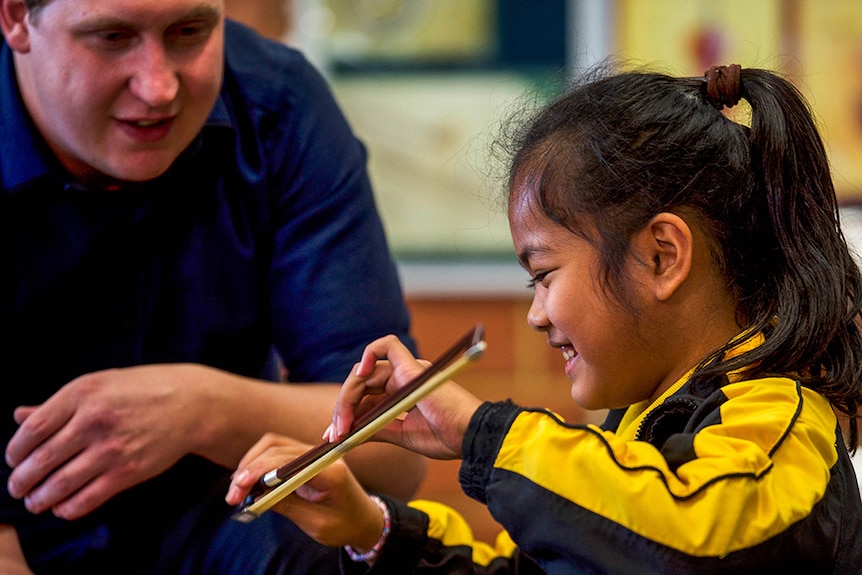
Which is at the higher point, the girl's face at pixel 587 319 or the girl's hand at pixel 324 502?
the girl's face at pixel 587 319

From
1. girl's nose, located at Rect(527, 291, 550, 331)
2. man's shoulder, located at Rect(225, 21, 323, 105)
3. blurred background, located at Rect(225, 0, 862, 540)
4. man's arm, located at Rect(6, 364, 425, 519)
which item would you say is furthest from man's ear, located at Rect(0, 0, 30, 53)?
blurred background, located at Rect(225, 0, 862, 540)

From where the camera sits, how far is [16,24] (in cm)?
121

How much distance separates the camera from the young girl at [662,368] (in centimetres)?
81

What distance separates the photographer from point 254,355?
4.65ft

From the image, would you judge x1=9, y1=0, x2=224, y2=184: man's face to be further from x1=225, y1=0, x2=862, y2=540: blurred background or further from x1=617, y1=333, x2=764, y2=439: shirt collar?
x1=225, y1=0, x2=862, y2=540: blurred background

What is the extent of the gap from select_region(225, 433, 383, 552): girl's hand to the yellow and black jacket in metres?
0.21

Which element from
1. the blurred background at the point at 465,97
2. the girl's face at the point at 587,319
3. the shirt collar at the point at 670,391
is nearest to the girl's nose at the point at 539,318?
the girl's face at the point at 587,319

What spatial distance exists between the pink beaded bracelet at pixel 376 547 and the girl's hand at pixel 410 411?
6.8 inches

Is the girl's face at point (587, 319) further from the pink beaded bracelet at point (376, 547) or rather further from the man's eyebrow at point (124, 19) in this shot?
the man's eyebrow at point (124, 19)

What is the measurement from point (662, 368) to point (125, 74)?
0.61m

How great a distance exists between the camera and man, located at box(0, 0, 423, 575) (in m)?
1.16

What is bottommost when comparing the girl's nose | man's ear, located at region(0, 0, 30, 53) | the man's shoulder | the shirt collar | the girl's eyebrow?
the shirt collar

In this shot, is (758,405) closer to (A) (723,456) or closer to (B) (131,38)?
(A) (723,456)

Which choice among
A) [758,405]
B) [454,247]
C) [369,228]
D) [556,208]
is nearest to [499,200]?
[556,208]
